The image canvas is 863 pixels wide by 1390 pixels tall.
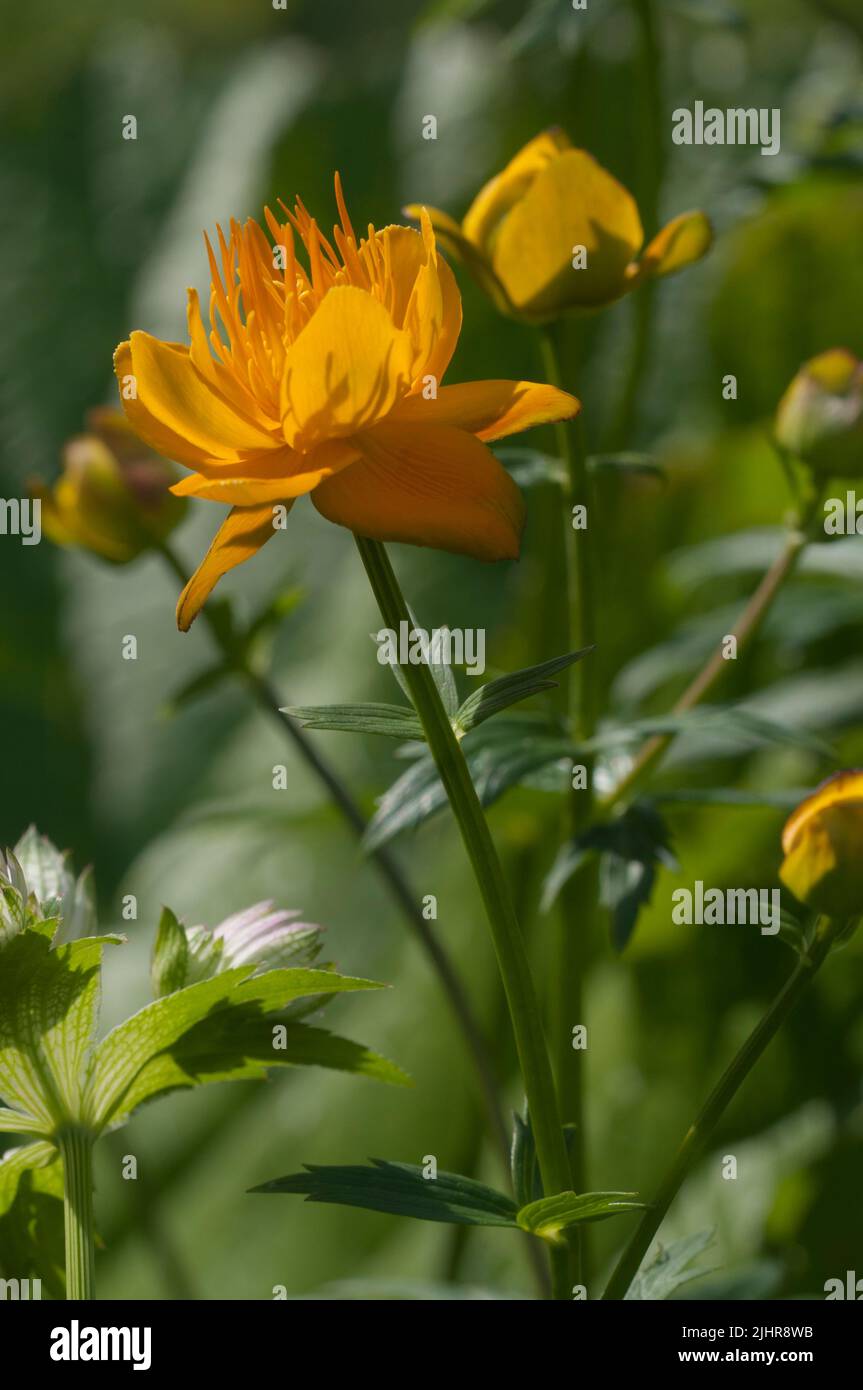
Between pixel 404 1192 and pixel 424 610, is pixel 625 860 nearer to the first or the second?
pixel 404 1192

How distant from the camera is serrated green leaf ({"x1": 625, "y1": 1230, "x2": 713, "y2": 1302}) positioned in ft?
0.96

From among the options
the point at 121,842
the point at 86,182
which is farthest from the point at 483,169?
the point at 121,842

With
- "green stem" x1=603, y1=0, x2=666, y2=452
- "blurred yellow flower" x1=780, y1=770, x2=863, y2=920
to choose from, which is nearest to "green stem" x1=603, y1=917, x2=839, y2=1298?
"blurred yellow flower" x1=780, y1=770, x2=863, y2=920

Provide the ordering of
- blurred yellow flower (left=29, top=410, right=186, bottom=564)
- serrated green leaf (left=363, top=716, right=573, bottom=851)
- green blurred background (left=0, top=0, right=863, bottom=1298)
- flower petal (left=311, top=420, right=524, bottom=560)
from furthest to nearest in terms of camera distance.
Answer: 1. green blurred background (left=0, top=0, right=863, bottom=1298)
2. blurred yellow flower (left=29, top=410, right=186, bottom=564)
3. serrated green leaf (left=363, top=716, right=573, bottom=851)
4. flower petal (left=311, top=420, right=524, bottom=560)

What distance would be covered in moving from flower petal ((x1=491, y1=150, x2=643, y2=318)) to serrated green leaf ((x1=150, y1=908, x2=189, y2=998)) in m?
0.17

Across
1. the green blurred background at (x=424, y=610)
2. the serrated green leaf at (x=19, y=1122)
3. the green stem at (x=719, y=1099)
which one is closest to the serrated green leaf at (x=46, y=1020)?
the serrated green leaf at (x=19, y=1122)

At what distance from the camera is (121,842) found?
101 centimetres

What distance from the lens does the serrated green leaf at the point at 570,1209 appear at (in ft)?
0.80

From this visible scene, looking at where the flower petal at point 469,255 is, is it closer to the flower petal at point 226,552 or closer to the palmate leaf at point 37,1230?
the flower petal at point 226,552

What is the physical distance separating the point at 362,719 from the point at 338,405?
0.05 meters

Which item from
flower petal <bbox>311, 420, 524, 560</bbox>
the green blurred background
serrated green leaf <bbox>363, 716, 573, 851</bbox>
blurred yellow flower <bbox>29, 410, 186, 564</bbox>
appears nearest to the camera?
flower petal <bbox>311, 420, 524, 560</bbox>

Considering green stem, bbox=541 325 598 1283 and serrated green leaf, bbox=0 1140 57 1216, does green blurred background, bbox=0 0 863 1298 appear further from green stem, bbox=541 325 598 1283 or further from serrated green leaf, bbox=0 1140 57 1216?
serrated green leaf, bbox=0 1140 57 1216
